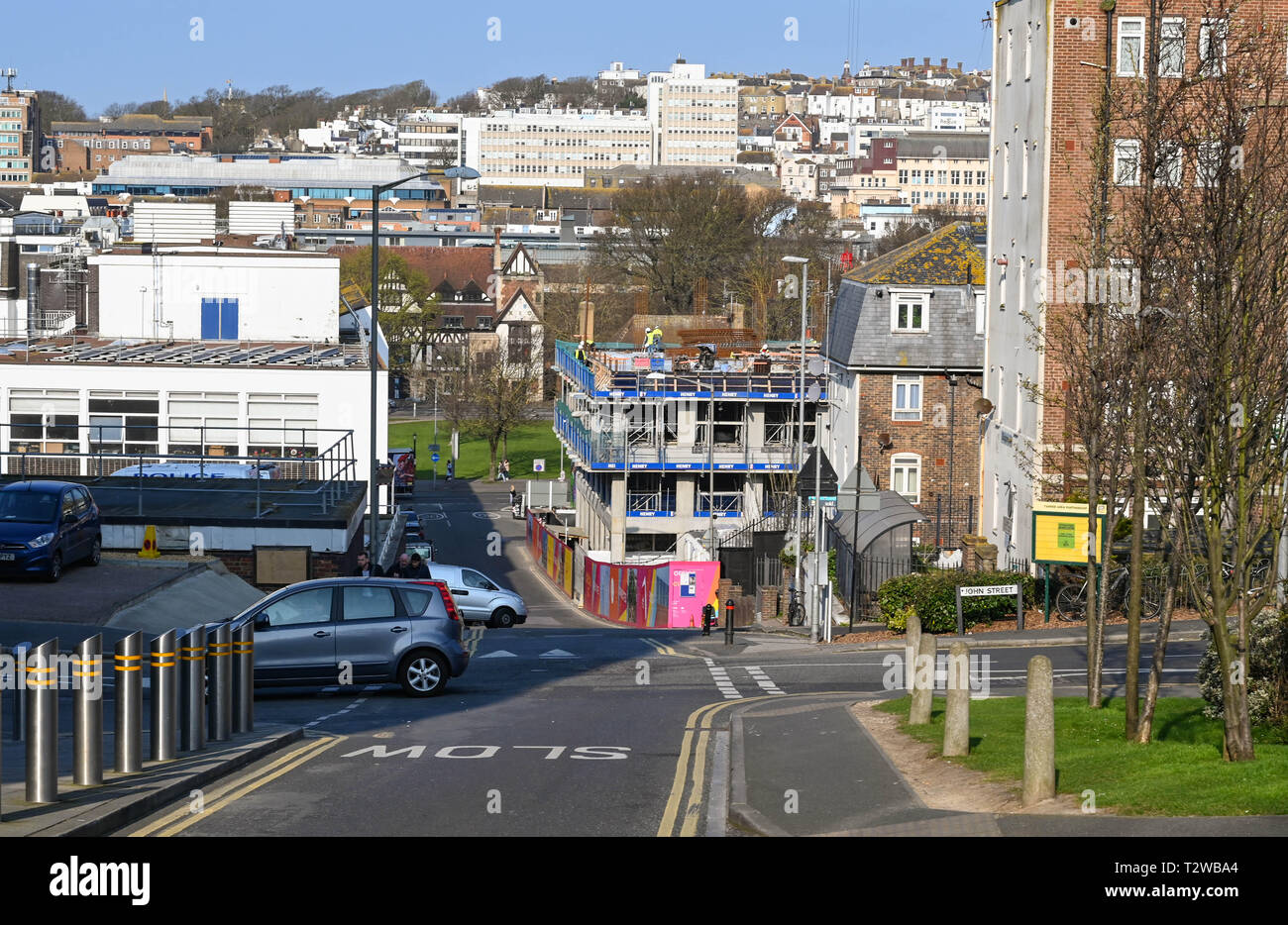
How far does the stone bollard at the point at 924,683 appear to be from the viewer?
17438 millimetres

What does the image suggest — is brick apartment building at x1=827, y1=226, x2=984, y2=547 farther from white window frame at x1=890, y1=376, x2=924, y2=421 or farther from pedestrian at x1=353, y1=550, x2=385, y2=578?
pedestrian at x1=353, y1=550, x2=385, y2=578

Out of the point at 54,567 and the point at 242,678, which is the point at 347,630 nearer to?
the point at 242,678

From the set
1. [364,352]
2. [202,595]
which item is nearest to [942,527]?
[364,352]

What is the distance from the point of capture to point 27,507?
24578 mm

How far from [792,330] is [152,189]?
71728mm

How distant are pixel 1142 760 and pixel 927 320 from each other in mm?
35282

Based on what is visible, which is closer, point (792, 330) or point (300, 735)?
point (300, 735)

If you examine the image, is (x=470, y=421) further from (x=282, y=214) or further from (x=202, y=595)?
(x=202, y=595)

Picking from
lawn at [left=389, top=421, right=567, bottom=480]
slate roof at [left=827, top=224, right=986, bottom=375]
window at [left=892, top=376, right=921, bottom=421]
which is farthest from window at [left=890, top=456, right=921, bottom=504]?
lawn at [left=389, top=421, right=567, bottom=480]

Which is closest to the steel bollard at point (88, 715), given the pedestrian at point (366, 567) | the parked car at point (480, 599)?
the pedestrian at point (366, 567)

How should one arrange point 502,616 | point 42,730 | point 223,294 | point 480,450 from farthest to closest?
point 480,450
point 223,294
point 502,616
point 42,730

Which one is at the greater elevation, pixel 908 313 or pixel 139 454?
pixel 908 313

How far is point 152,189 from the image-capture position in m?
146

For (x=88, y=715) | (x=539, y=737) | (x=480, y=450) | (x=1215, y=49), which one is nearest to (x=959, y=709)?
(x=539, y=737)
